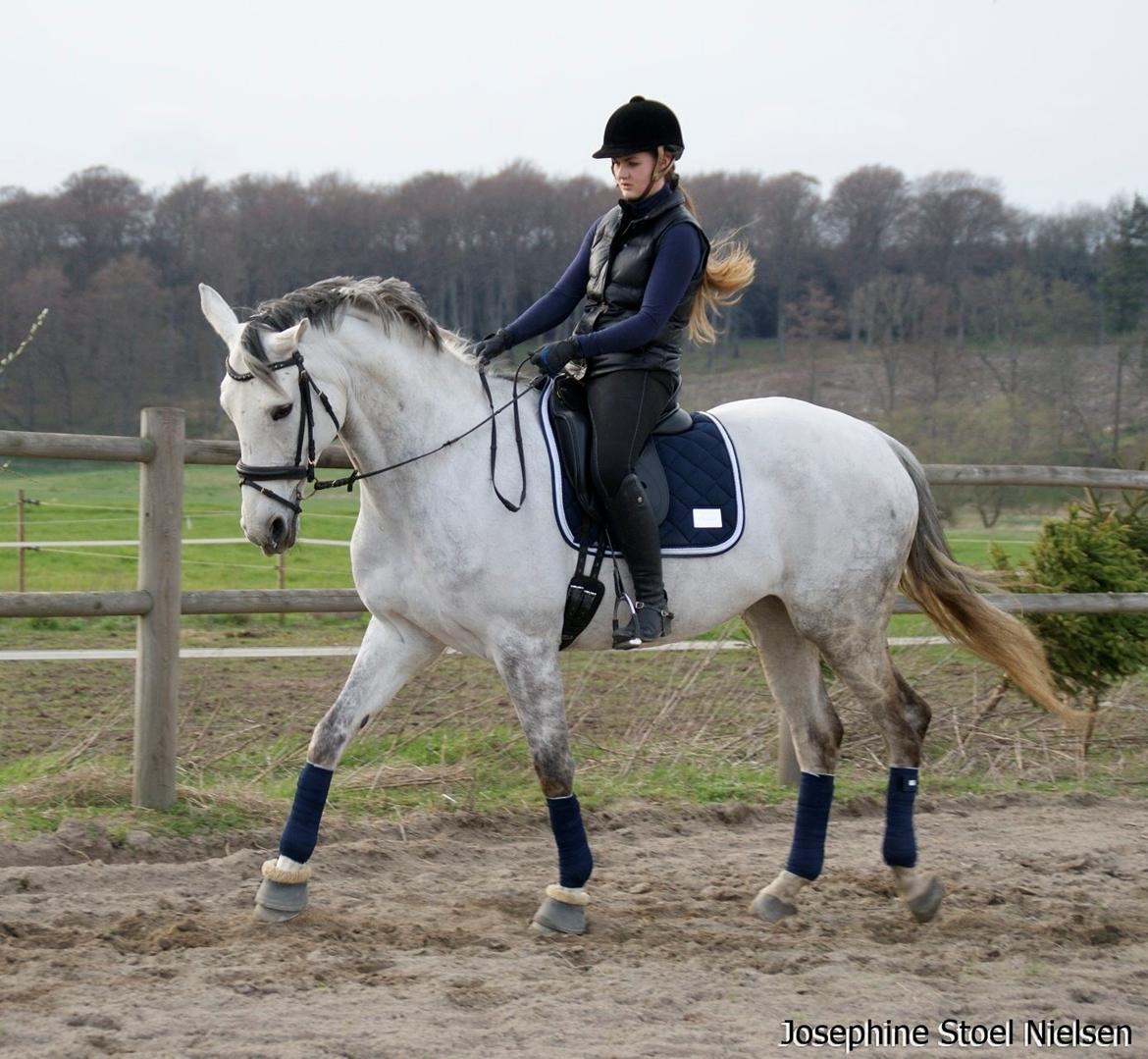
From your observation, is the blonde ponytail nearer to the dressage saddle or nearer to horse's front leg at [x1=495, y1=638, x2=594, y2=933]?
the dressage saddle

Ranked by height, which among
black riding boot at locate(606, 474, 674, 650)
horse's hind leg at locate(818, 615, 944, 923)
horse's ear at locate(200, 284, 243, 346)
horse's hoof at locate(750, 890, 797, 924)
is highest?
horse's ear at locate(200, 284, 243, 346)

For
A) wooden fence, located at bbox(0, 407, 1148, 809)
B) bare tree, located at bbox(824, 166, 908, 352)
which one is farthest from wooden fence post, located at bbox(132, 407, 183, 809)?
bare tree, located at bbox(824, 166, 908, 352)

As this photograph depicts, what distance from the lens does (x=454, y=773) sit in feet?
20.3

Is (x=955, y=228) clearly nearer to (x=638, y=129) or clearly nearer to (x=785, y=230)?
(x=785, y=230)

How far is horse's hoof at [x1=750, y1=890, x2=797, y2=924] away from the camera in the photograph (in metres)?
4.52

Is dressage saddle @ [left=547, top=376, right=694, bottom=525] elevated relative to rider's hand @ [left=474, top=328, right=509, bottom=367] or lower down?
lower down

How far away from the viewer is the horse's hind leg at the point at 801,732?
4645mm

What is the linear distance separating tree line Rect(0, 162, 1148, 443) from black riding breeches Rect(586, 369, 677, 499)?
7273mm

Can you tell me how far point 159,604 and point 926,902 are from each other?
3362 mm

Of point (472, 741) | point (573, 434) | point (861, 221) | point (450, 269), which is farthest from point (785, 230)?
point (573, 434)

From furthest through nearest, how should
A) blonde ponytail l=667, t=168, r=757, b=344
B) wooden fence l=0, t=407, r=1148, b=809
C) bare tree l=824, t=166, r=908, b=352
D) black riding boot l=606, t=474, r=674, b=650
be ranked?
bare tree l=824, t=166, r=908, b=352 → wooden fence l=0, t=407, r=1148, b=809 → blonde ponytail l=667, t=168, r=757, b=344 → black riding boot l=606, t=474, r=674, b=650

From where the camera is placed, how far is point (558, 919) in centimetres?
422

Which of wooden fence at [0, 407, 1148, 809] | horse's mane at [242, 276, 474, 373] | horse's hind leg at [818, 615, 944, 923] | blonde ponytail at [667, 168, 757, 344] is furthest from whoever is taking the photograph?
wooden fence at [0, 407, 1148, 809]

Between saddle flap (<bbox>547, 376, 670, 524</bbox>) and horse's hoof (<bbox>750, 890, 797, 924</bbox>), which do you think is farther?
horse's hoof (<bbox>750, 890, 797, 924</bbox>)
